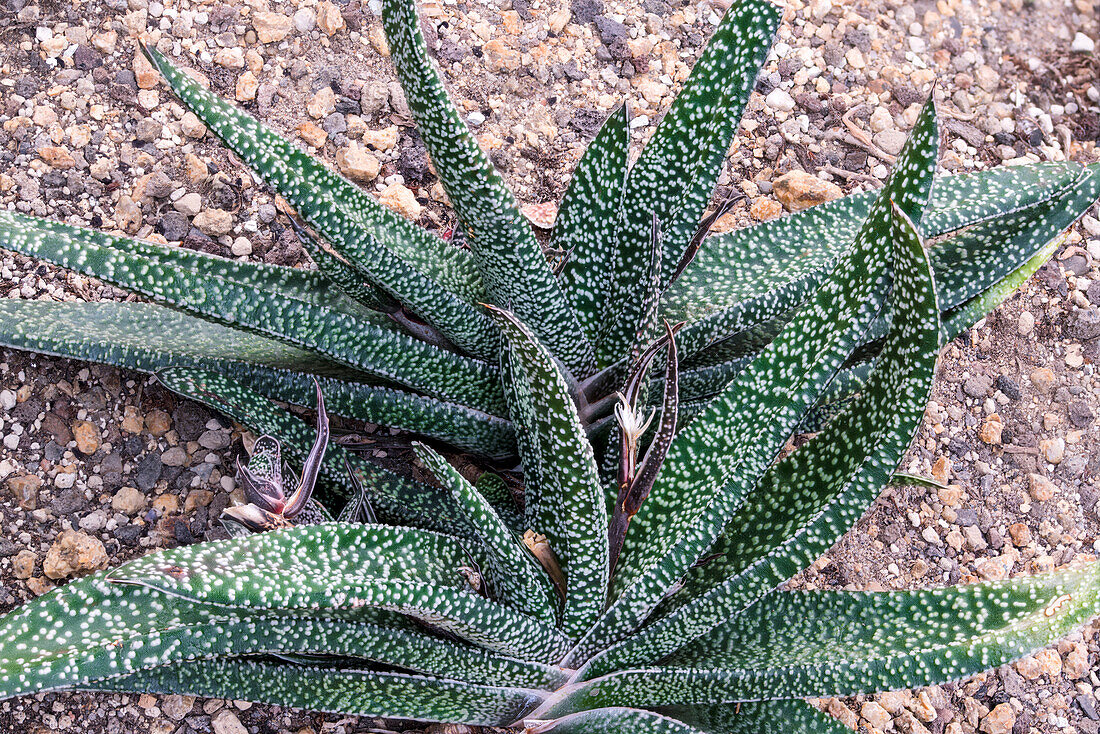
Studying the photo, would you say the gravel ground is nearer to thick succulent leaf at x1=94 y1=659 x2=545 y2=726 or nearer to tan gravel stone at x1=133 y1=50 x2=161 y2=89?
tan gravel stone at x1=133 y1=50 x2=161 y2=89

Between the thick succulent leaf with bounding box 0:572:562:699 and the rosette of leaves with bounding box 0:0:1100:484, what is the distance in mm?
266

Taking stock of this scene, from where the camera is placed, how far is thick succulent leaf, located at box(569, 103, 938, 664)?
0.97 meters

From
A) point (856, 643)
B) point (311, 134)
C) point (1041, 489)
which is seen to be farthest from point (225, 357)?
point (1041, 489)

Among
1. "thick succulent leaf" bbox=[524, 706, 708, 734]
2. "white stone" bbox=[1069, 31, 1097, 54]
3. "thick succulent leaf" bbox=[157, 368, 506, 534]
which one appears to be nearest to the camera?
"thick succulent leaf" bbox=[524, 706, 708, 734]

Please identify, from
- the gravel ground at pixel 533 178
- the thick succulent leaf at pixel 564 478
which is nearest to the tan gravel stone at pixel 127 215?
the gravel ground at pixel 533 178

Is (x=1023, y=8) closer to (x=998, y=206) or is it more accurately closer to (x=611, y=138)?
(x=998, y=206)

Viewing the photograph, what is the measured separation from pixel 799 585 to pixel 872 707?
0.20m

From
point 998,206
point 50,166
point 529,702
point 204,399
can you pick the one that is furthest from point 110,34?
point 998,206

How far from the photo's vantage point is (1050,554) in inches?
62.1

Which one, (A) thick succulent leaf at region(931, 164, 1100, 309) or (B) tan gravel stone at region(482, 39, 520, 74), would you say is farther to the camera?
(B) tan gravel stone at region(482, 39, 520, 74)

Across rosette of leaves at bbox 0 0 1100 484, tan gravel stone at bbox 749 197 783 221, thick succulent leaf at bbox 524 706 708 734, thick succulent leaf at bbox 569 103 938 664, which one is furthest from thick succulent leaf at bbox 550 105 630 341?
tan gravel stone at bbox 749 197 783 221

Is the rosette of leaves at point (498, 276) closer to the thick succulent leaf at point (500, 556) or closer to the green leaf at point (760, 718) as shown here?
the thick succulent leaf at point (500, 556)

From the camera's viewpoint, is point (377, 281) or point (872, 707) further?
point (872, 707)

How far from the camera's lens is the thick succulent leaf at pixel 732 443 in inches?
38.2
